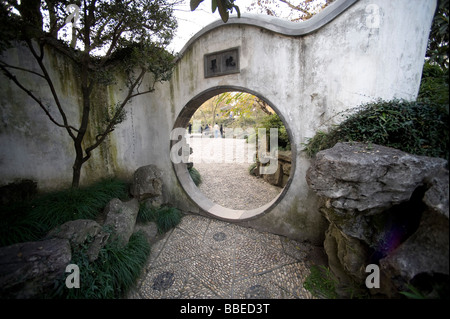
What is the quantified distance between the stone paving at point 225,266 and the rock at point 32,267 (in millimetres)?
1088

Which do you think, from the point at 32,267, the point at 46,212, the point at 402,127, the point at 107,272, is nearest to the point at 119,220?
the point at 107,272

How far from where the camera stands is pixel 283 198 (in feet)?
12.1

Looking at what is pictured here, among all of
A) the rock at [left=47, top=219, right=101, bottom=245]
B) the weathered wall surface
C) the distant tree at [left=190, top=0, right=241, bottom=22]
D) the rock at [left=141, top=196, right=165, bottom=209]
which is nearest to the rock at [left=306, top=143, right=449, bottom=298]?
the weathered wall surface

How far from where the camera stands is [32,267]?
196 centimetres

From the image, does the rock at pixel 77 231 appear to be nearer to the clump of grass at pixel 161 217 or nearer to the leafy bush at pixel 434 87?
the clump of grass at pixel 161 217

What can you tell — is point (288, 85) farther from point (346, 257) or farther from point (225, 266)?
point (225, 266)

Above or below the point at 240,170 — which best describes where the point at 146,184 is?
above

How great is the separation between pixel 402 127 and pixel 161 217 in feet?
14.9

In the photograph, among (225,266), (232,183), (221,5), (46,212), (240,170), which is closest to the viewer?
(221,5)

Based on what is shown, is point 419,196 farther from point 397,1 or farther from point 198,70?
point 198,70

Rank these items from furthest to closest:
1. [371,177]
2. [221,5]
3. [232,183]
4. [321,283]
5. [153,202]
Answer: [232,183] → [153,202] → [321,283] → [221,5] → [371,177]

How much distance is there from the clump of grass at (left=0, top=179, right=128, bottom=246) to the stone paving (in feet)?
4.78

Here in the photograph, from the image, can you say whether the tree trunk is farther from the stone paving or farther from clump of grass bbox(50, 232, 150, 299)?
the stone paving
